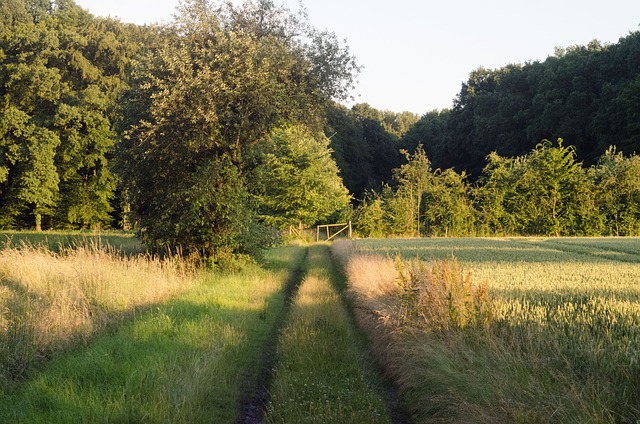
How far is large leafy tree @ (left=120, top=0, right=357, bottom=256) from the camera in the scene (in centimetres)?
1501

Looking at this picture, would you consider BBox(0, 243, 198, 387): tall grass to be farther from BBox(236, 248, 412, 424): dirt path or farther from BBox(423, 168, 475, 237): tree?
BBox(423, 168, 475, 237): tree

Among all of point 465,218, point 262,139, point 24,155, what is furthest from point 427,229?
point 24,155

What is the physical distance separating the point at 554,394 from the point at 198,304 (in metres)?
8.15

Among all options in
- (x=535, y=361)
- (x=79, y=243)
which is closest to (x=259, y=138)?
(x=79, y=243)

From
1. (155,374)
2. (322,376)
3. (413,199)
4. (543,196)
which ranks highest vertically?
(413,199)

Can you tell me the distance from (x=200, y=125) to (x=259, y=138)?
260 centimetres

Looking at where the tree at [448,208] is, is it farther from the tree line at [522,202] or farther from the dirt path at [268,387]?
the dirt path at [268,387]

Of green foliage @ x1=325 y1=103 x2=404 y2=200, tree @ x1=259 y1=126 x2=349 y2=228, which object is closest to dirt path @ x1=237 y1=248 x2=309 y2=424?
tree @ x1=259 y1=126 x2=349 y2=228

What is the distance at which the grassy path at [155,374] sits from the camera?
541 centimetres

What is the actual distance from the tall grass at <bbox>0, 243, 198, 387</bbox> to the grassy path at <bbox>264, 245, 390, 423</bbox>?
322 centimetres

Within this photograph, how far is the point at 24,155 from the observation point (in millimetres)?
40781

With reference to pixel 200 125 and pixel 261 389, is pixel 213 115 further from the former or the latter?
pixel 261 389

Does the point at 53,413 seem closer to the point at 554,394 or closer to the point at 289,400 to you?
the point at 289,400

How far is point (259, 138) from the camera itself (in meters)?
17.5
